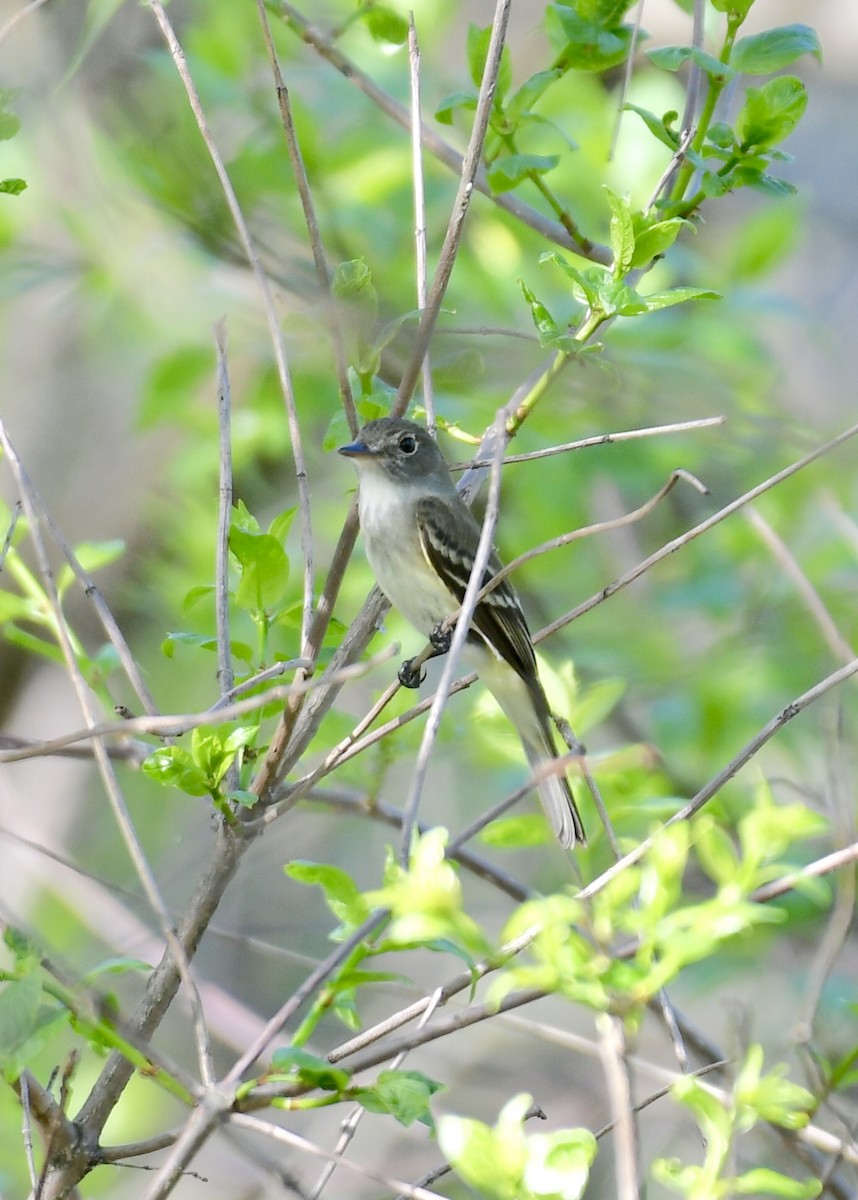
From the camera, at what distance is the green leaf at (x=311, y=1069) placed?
1.56 metres

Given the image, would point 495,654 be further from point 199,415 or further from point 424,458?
point 199,415

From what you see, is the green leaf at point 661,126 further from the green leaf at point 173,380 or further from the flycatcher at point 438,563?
the green leaf at point 173,380

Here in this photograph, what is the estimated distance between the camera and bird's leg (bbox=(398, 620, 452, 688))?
338 centimetres

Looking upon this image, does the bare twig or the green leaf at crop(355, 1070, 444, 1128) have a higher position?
the bare twig

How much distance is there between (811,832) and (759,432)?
2322 millimetres

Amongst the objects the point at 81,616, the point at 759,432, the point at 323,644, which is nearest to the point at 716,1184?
the point at 323,644

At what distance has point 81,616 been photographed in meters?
5.48

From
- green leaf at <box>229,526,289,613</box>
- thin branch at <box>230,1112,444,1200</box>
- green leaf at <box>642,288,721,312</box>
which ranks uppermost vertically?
green leaf at <box>642,288,721,312</box>

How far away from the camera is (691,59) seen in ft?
7.46

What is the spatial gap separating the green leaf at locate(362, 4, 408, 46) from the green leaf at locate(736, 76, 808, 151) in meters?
0.83

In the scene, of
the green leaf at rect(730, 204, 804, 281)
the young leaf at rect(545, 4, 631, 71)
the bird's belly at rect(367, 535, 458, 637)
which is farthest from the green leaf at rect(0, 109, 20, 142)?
the green leaf at rect(730, 204, 804, 281)

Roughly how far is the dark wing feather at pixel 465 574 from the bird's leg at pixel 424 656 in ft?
0.77

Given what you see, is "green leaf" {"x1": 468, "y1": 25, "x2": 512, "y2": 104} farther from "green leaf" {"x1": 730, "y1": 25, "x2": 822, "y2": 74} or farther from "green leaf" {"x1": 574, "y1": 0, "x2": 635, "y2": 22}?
"green leaf" {"x1": 730, "y1": 25, "x2": 822, "y2": 74}

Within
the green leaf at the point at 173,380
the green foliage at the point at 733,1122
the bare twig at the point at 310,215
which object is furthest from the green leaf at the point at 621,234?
the green leaf at the point at 173,380
